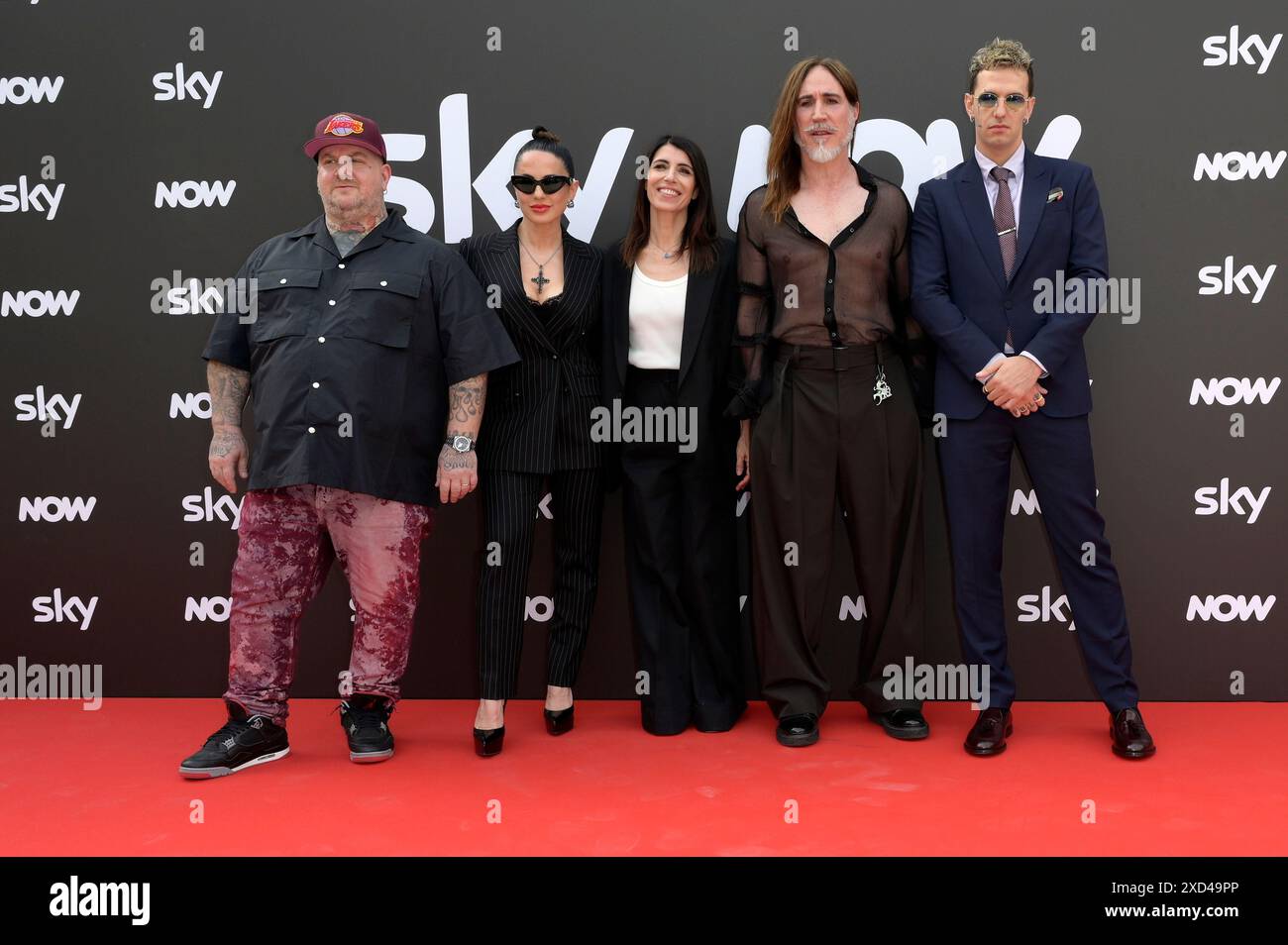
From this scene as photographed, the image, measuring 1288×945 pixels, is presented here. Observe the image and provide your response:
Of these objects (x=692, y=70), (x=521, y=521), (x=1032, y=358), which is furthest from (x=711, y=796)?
(x=692, y=70)

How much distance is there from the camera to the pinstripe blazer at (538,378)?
3273mm

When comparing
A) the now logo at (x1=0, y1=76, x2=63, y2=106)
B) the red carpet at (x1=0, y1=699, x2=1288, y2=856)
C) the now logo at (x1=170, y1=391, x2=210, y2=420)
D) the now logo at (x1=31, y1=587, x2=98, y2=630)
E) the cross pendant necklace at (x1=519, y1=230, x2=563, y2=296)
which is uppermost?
the now logo at (x1=0, y1=76, x2=63, y2=106)

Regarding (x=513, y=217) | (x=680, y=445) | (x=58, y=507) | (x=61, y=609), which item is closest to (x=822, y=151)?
(x=680, y=445)

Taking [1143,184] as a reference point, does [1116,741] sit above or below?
below

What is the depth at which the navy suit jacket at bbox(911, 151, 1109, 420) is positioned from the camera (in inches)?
122

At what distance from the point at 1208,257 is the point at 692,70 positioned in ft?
6.20

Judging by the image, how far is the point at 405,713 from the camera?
3627 mm

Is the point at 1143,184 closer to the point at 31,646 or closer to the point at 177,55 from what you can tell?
the point at 177,55

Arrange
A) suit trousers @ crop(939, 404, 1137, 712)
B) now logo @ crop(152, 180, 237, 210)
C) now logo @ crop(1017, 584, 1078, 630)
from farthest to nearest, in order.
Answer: now logo @ crop(152, 180, 237, 210) → now logo @ crop(1017, 584, 1078, 630) → suit trousers @ crop(939, 404, 1137, 712)

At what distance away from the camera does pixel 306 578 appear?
10.5ft

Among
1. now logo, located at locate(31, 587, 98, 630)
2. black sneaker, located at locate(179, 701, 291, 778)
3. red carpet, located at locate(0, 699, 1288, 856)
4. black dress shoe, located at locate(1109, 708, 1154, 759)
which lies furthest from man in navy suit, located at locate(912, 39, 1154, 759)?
now logo, located at locate(31, 587, 98, 630)

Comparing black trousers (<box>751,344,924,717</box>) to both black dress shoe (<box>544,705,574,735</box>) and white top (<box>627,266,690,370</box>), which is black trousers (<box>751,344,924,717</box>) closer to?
white top (<box>627,266,690,370</box>)

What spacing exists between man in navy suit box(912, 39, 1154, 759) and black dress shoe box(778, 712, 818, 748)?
46cm

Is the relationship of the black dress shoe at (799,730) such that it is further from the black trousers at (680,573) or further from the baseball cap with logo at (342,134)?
the baseball cap with logo at (342,134)
